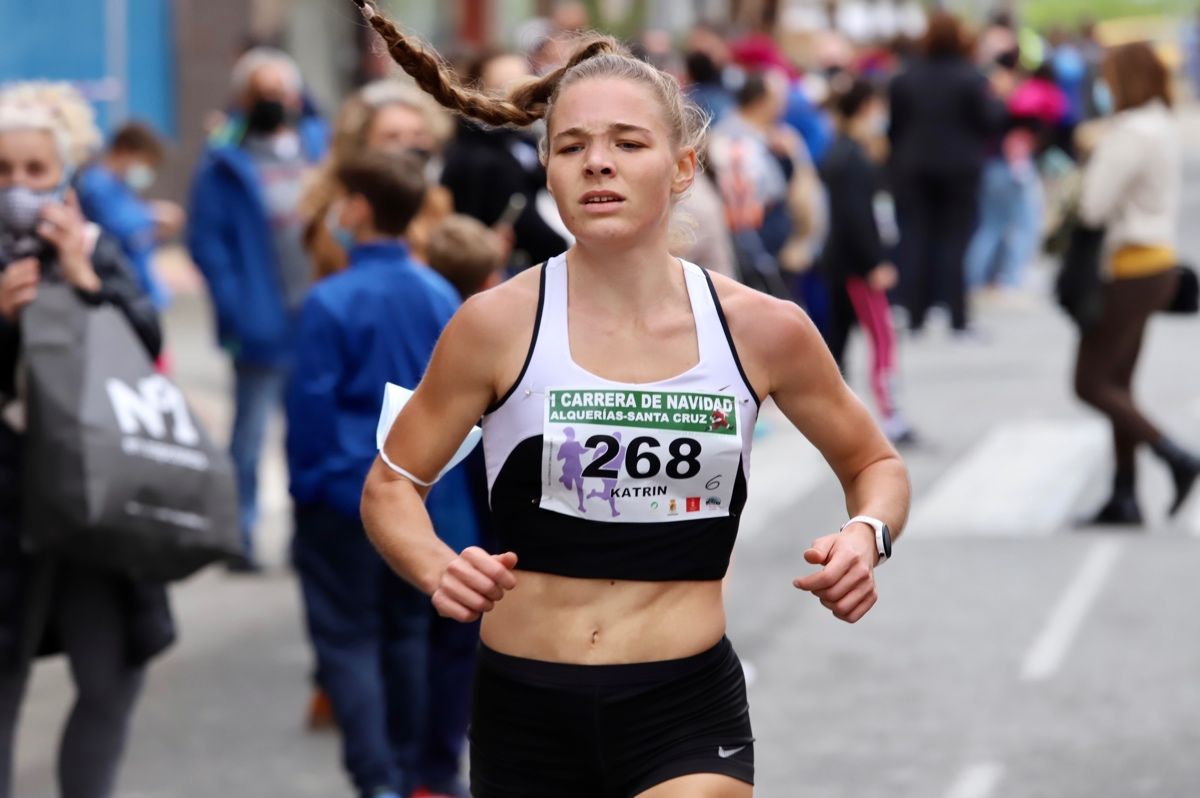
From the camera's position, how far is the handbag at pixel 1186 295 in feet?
34.8

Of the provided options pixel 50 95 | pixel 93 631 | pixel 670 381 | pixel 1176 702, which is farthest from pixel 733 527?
pixel 1176 702

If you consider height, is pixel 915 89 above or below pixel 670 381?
below

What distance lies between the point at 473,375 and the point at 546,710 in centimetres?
55

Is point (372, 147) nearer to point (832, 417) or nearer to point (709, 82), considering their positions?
point (832, 417)

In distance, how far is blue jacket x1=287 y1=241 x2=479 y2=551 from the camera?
607cm

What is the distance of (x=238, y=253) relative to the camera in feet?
32.0

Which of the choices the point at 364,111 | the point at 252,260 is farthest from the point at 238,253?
the point at 364,111

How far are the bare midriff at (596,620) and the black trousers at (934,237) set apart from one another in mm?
14190

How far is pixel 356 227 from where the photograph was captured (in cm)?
621

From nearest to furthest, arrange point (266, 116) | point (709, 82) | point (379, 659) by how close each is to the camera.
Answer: point (379, 659)
point (266, 116)
point (709, 82)

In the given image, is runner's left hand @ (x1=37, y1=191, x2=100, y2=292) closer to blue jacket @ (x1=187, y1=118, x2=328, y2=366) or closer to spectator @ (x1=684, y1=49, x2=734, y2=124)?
blue jacket @ (x1=187, y1=118, x2=328, y2=366)

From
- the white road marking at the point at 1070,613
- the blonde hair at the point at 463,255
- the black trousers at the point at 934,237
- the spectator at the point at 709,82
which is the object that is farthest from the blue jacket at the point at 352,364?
the black trousers at the point at 934,237

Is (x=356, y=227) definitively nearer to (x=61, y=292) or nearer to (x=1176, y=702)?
(x=61, y=292)

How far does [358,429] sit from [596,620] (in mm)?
2500
